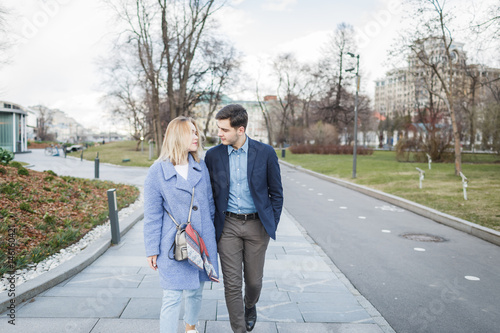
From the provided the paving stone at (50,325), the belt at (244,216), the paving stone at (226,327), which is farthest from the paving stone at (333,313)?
the paving stone at (50,325)

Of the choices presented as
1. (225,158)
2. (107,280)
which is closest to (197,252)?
(225,158)

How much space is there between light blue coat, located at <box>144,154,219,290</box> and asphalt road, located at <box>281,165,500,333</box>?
2174 mm

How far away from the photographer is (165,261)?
2672mm

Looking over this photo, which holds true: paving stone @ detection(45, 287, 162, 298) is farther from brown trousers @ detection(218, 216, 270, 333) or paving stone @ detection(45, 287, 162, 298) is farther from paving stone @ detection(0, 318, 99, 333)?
brown trousers @ detection(218, 216, 270, 333)

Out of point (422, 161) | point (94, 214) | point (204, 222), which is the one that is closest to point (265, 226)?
point (204, 222)

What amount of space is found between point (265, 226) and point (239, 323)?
78 centimetres

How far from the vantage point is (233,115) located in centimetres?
286

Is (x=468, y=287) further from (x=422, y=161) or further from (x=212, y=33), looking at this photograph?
(x=422, y=161)

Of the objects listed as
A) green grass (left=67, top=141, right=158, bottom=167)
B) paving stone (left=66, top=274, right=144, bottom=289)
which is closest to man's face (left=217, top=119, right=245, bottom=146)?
paving stone (left=66, top=274, right=144, bottom=289)

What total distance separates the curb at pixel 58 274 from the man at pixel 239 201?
88.8 inches

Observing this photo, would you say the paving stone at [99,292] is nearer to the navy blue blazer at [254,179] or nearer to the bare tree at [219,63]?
the navy blue blazer at [254,179]

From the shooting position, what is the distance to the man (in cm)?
292

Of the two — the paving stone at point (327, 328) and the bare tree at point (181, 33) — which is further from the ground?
the bare tree at point (181, 33)

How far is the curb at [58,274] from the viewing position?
12.1 ft
